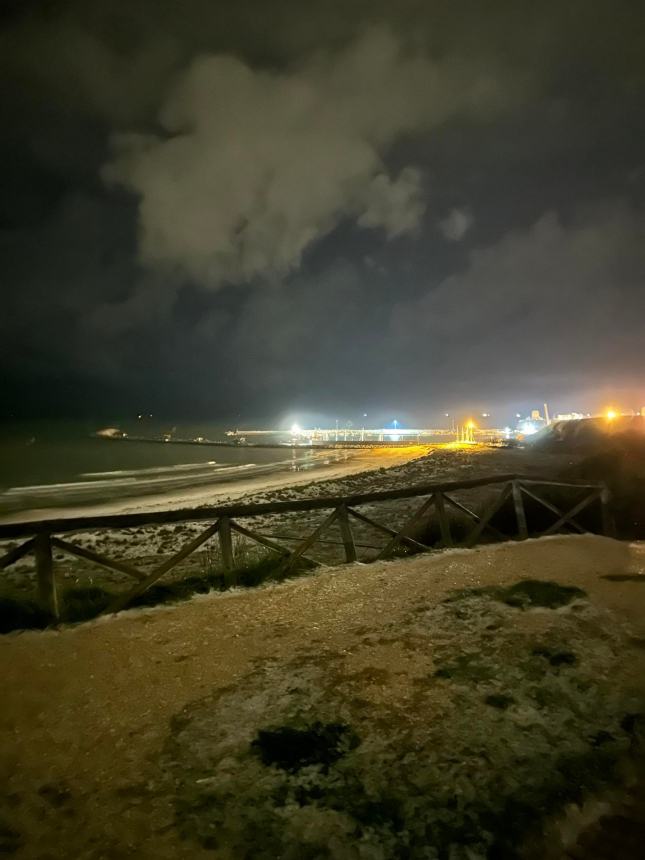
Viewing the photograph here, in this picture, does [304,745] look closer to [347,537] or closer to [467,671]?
[467,671]

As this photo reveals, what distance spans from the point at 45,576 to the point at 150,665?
9.08ft

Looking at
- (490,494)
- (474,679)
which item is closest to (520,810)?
(474,679)

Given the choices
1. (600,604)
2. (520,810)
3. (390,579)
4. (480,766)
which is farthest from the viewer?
(390,579)

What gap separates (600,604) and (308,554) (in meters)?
7.44

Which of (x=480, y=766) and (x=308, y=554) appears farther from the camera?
(x=308, y=554)

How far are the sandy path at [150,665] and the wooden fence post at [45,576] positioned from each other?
732 millimetres

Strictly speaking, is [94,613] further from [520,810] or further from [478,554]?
[478,554]

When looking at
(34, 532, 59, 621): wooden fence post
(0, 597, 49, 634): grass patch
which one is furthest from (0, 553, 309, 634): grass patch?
(34, 532, 59, 621): wooden fence post

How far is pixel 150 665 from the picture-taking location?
4863 mm

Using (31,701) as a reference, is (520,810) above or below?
below

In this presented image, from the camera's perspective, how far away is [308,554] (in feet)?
39.7

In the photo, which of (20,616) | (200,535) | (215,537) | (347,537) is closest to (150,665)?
(20,616)

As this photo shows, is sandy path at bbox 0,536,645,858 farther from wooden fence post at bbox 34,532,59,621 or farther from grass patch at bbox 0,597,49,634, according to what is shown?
wooden fence post at bbox 34,532,59,621

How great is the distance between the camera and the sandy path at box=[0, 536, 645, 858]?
288cm
